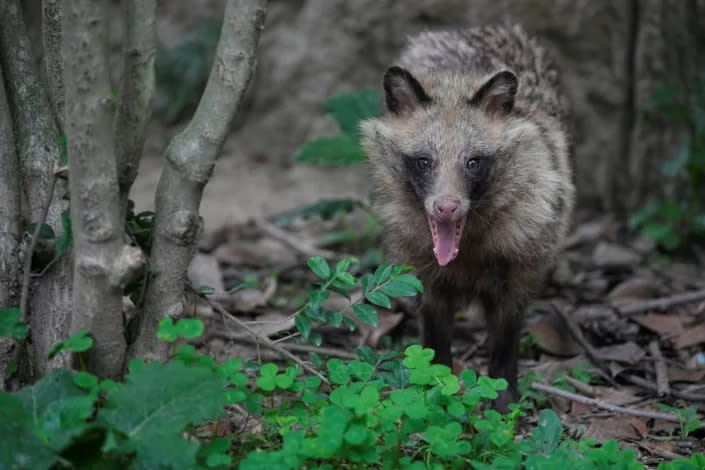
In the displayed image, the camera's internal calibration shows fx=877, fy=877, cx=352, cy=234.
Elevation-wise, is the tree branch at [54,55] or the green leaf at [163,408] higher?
the tree branch at [54,55]

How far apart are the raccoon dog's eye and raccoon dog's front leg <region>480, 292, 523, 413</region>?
0.95m

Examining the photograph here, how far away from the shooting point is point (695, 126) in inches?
311

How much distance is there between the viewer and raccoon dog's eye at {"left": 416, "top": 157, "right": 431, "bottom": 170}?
508cm

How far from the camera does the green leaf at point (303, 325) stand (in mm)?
4199

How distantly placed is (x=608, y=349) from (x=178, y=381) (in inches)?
142

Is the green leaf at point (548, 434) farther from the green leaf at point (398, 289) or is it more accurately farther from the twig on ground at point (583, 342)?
the twig on ground at point (583, 342)

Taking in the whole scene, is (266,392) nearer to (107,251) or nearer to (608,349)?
(107,251)

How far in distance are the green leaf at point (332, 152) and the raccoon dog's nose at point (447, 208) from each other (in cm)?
220

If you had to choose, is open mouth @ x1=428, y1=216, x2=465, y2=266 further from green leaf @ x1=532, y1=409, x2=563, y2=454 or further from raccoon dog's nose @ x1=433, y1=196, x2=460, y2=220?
green leaf @ x1=532, y1=409, x2=563, y2=454

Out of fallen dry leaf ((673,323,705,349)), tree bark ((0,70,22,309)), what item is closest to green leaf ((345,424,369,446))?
tree bark ((0,70,22,309))

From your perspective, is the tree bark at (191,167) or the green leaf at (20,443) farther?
the tree bark at (191,167)

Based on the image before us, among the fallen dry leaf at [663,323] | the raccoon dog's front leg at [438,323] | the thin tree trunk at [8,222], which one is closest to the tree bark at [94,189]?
the thin tree trunk at [8,222]

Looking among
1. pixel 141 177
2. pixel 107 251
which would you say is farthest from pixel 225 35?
pixel 141 177

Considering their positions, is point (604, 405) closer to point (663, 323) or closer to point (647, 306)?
point (663, 323)
